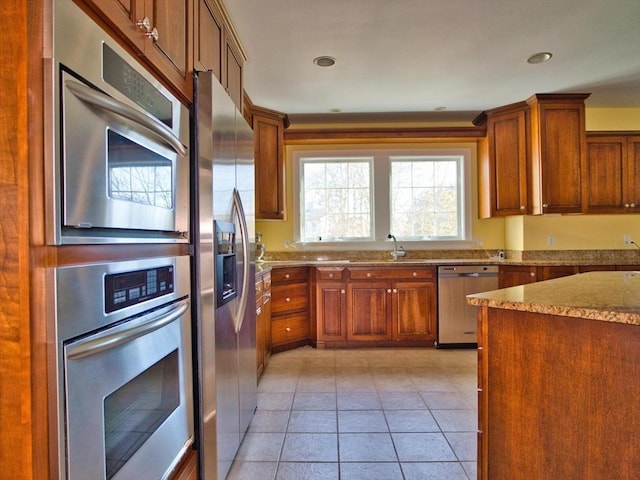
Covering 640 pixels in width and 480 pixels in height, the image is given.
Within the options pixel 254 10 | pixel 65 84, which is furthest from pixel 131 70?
pixel 254 10

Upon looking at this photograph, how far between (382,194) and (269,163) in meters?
1.42

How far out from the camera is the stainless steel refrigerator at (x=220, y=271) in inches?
54.7

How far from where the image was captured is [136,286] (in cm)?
96

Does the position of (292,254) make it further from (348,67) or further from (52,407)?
(52,407)

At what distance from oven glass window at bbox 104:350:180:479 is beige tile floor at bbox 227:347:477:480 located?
2.76 ft

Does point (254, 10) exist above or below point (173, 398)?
above

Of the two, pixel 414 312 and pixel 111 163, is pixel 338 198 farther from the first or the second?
pixel 111 163

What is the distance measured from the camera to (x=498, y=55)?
8.96 ft

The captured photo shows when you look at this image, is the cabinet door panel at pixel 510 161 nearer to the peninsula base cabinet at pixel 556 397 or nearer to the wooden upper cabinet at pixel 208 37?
the peninsula base cabinet at pixel 556 397

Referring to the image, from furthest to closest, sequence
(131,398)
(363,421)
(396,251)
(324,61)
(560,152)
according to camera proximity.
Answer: (396,251) < (560,152) < (324,61) < (363,421) < (131,398)

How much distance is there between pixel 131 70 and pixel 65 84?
30 centimetres

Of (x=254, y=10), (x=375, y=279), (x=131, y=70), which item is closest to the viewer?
(x=131, y=70)

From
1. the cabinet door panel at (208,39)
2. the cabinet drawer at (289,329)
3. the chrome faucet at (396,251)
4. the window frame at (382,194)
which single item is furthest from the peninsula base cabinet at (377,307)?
the cabinet door panel at (208,39)

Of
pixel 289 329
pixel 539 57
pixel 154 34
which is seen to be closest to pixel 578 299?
pixel 154 34
